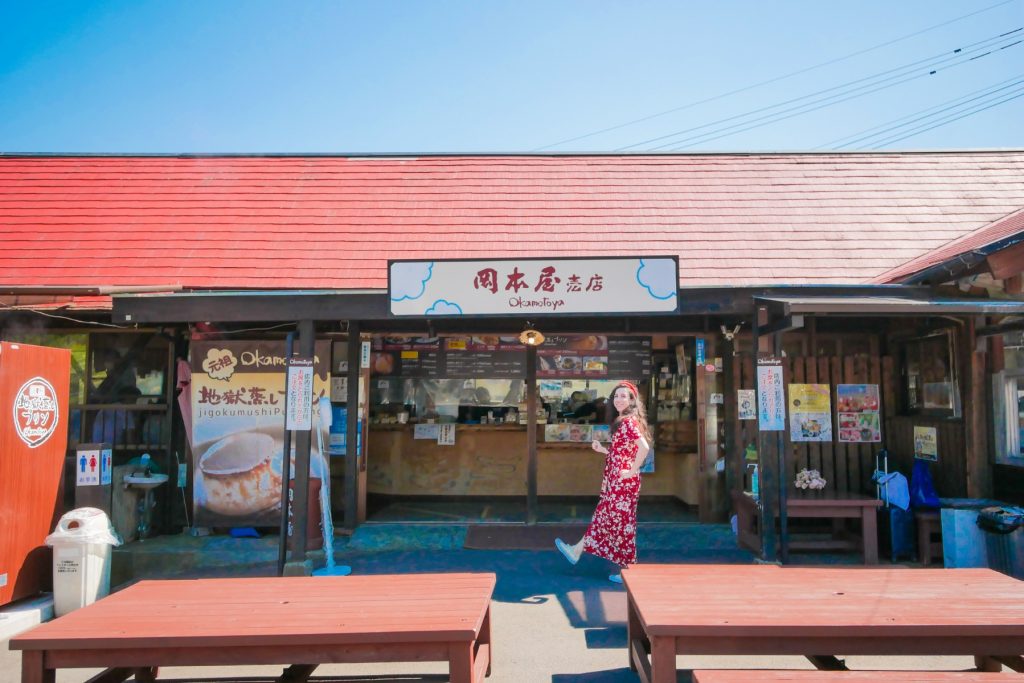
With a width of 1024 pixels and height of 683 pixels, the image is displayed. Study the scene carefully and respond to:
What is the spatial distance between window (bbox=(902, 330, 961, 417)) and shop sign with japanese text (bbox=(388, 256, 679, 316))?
12.1 feet

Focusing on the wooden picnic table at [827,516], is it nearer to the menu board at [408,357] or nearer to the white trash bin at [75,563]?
the menu board at [408,357]

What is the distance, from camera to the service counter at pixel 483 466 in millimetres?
10133

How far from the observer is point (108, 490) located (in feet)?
24.9

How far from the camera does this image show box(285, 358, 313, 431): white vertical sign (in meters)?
6.66

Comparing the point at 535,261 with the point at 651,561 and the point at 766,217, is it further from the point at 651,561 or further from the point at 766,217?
the point at 766,217

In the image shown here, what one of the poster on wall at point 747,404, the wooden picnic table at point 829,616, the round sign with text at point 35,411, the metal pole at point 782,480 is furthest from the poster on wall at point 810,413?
the round sign with text at point 35,411

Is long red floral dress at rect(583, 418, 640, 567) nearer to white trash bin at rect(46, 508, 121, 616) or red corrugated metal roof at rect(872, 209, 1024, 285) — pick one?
red corrugated metal roof at rect(872, 209, 1024, 285)

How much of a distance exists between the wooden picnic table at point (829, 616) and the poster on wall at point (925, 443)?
400 centimetres

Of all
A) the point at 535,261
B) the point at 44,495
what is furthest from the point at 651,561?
the point at 44,495

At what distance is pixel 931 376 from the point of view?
26.4ft

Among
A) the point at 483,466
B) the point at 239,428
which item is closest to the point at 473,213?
the point at 483,466

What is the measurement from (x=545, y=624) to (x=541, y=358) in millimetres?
4071

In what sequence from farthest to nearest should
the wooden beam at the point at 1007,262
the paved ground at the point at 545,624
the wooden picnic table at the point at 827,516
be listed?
1. the wooden picnic table at the point at 827,516
2. the wooden beam at the point at 1007,262
3. the paved ground at the point at 545,624

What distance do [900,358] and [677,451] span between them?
313 centimetres
